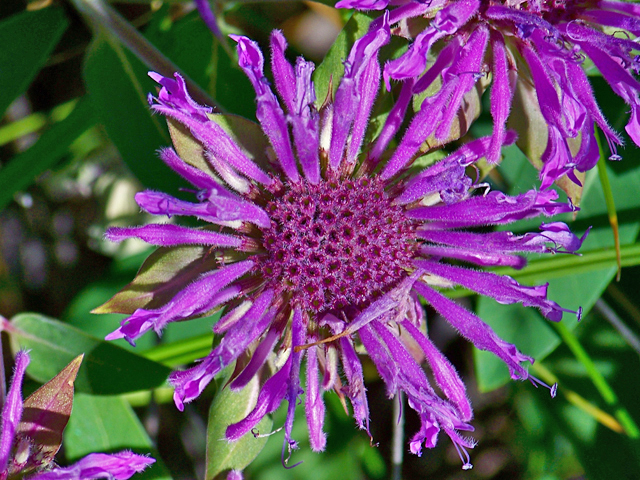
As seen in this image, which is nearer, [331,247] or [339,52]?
[331,247]

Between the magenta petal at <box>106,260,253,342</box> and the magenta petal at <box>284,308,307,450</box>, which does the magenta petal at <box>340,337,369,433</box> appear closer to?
the magenta petal at <box>284,308,307,450</box>

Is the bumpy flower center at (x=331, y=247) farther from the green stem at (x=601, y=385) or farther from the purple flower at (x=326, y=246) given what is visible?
the green stem at (x=601, y=385)

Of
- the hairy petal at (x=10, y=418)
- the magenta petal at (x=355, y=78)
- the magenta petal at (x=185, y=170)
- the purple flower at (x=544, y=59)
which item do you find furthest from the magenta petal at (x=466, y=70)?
the hairy petal at (x=10, y=418)

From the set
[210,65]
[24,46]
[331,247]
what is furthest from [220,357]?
[24,46]

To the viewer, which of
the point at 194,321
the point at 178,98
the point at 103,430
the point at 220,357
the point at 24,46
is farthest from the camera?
the point at 194,321

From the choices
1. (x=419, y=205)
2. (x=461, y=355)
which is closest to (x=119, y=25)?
(x=419, y=205)

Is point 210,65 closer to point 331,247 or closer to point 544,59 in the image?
point 331,247

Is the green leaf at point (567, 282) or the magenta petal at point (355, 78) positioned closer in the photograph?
the magenta petal at point (355, 78)

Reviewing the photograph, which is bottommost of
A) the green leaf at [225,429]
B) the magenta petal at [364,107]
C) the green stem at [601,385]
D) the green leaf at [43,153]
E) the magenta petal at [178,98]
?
the green stem at [601,385]
